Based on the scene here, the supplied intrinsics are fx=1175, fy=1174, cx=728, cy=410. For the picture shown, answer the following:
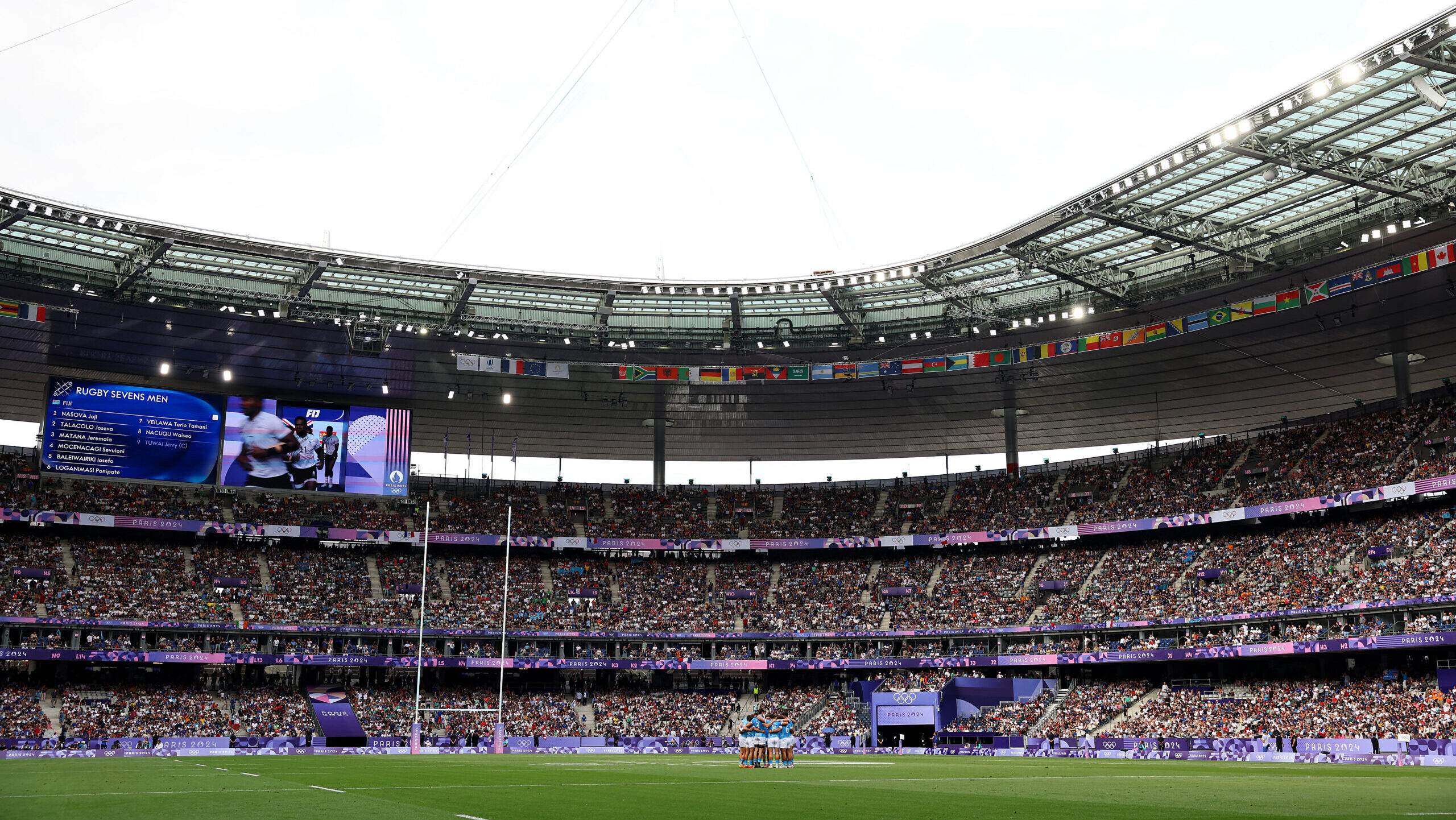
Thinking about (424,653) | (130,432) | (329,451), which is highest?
(130,432)

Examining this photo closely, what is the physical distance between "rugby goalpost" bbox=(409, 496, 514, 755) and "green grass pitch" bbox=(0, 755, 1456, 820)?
573 inches

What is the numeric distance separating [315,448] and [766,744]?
38.9m

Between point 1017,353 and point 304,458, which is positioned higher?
point 1017,353

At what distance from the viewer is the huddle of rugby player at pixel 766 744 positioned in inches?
1416

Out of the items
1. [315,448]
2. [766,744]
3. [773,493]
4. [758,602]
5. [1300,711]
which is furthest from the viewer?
[773,493]

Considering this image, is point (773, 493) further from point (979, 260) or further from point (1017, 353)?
point (979, 260)

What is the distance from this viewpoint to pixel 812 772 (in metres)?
31.9

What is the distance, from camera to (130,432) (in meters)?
61.7

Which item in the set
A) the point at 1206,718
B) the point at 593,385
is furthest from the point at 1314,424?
the point at 593,385

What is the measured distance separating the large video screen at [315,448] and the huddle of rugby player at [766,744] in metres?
36.2

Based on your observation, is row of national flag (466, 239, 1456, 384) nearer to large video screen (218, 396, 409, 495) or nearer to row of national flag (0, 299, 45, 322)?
row of national flag (0, 299, 45, 322)

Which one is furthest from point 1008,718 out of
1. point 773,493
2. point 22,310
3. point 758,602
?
point 22,310

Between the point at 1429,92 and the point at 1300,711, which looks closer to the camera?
the point at 1429,92

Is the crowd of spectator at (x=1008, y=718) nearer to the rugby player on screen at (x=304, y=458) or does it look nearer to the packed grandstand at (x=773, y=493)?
the packed grandstand at (x=773, y=493)
